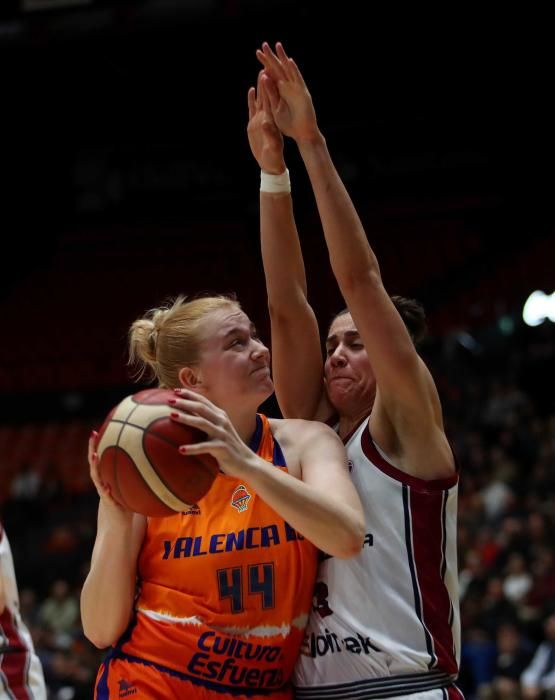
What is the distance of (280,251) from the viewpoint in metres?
3.55

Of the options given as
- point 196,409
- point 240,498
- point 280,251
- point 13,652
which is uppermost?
point 280,251

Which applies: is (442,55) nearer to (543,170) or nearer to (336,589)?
(543,170)

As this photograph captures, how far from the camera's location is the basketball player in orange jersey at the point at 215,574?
284cm

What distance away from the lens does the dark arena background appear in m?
11.6

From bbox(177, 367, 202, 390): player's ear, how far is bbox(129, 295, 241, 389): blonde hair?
0.02 m

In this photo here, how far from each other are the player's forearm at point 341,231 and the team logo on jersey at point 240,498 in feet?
2.11

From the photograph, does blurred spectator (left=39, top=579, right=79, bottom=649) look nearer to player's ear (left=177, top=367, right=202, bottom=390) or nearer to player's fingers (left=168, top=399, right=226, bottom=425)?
player's ear (left=177, top=367, right=202, bottom=390)

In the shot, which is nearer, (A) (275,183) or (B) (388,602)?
(B) (388,602)

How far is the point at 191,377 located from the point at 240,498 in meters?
0.37

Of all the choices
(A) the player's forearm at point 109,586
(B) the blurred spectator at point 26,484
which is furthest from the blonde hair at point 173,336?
(B) the blurred spectator at point 26,484

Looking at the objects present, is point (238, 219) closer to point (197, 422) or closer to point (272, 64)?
point (272, 64)

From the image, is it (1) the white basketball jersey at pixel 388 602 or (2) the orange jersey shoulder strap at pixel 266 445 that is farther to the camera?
(2) the orange jersey shoulder strap at pixel 266 445

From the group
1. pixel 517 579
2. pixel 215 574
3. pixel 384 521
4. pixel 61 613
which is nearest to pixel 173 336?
pixel 215 574

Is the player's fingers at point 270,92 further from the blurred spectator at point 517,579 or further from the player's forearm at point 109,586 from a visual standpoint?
the blurred spectator at point 517,579
